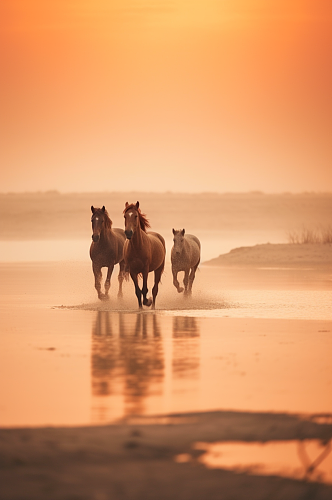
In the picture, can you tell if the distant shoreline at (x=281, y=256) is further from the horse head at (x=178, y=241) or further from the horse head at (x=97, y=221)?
the horse head at (x=97, y=221)

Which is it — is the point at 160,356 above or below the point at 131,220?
below

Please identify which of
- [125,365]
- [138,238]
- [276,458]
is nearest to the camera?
[276,458]

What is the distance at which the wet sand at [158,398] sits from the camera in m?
5.26

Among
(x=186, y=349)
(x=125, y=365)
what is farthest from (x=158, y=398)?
(x=186, y=349)

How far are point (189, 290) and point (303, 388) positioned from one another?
39.9 ft

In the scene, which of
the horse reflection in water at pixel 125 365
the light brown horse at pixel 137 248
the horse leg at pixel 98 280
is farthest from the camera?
the horse leg at pixel 98 280

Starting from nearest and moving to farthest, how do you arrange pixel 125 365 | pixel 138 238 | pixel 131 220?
pixel 125 365, pixel 131 220, pixel 138 238

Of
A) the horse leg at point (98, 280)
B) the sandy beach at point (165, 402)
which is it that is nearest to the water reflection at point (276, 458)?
the sandy beach at point (165, 402)

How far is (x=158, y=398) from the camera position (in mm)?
7754

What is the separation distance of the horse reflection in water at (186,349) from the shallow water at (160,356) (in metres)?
0.01

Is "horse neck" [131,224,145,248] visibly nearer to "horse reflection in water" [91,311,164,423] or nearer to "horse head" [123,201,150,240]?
"horse head" [123,201,150,240]

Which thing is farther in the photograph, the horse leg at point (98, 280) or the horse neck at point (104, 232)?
the horse neck at point (104, 232)

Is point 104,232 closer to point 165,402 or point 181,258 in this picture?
point 181,258

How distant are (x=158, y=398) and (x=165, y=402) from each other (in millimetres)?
186
